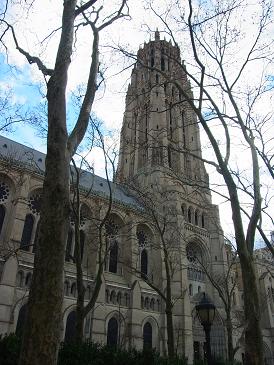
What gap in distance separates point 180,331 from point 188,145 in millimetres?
22862

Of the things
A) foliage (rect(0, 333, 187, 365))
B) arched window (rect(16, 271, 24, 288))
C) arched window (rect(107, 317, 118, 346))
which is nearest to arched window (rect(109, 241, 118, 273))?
arched window (rect(107, 317, 118, 346))

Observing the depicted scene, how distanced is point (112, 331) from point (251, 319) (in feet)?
61.6

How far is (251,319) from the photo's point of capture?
8.02 metres

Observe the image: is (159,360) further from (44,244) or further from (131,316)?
(131,316)

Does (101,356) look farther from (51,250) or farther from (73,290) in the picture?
(73,290)

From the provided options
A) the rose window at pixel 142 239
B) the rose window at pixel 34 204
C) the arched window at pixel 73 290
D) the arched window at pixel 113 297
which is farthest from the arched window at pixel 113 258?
the rose window at pixel 34 204

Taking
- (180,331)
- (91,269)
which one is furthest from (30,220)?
(180,331)

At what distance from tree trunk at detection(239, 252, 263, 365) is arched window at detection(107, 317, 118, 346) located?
60.3ft

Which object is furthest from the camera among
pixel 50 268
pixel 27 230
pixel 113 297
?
pixel 113 297

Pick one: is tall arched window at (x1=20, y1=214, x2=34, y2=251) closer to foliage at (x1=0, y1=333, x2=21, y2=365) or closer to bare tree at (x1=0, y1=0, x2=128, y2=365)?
foliage at (x1=0, y1=333, x2=21, y2=365)

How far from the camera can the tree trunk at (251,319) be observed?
25.3 feet

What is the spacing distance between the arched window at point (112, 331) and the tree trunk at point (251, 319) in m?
18.4

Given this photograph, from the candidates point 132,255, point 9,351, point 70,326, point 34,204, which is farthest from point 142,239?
point 9,351

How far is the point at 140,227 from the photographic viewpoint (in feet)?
104
